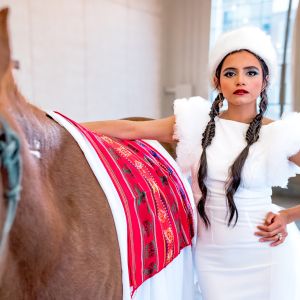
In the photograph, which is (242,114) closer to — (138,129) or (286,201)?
(138,129)

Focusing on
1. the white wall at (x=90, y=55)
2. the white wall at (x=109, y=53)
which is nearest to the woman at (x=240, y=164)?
the white wall at (x=90, y=55)

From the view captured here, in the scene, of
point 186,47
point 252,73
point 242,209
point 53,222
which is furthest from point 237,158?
point 186,47

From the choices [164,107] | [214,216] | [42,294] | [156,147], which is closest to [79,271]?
[42,294]

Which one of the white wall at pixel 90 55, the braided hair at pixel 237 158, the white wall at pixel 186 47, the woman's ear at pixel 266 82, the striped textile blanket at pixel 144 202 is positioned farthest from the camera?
the white wall at pixel 186 47

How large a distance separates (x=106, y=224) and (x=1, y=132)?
39 cm

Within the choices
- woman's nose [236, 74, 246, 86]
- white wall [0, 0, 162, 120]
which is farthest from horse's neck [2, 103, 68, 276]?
white wall [0, 0, 162, 120]

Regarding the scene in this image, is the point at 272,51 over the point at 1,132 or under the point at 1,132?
over

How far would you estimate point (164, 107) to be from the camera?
479cm

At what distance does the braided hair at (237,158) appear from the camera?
3.53ft

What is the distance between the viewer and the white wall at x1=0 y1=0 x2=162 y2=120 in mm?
2928

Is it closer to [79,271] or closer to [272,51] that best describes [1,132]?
[79,271]

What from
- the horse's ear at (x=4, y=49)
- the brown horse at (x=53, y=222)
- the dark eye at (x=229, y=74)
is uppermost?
the horse's ear at (x=4, y=49)

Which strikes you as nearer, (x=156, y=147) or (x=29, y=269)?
(x=29, y=269)

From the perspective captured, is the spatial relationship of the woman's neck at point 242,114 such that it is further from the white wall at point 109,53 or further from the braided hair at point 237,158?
the white wall at point 109,53
